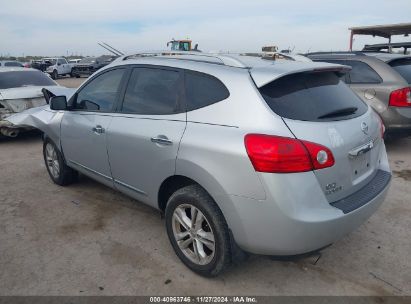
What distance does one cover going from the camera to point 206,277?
9.42ft

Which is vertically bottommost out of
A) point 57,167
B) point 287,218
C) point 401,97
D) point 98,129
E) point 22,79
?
point 57,167

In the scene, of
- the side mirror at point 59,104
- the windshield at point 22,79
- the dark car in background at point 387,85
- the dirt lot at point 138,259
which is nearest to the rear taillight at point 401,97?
the dark car in background at point 387,85

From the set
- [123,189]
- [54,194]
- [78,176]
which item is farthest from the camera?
[78,176]

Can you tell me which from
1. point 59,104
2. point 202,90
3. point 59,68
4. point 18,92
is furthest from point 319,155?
point 59,68

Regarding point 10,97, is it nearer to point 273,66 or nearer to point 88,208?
point 88,208

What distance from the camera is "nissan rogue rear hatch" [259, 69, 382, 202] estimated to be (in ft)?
7.99

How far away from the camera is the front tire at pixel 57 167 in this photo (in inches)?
186

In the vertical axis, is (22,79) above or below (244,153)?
above

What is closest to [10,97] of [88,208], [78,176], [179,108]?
[78,176]

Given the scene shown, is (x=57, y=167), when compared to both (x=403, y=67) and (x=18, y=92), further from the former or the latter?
(x=403, y=67)

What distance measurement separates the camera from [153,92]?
3.23m

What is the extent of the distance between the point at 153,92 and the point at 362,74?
4327 millimetres

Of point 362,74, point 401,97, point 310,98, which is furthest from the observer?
point 362,74

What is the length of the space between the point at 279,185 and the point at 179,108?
1070 mm
